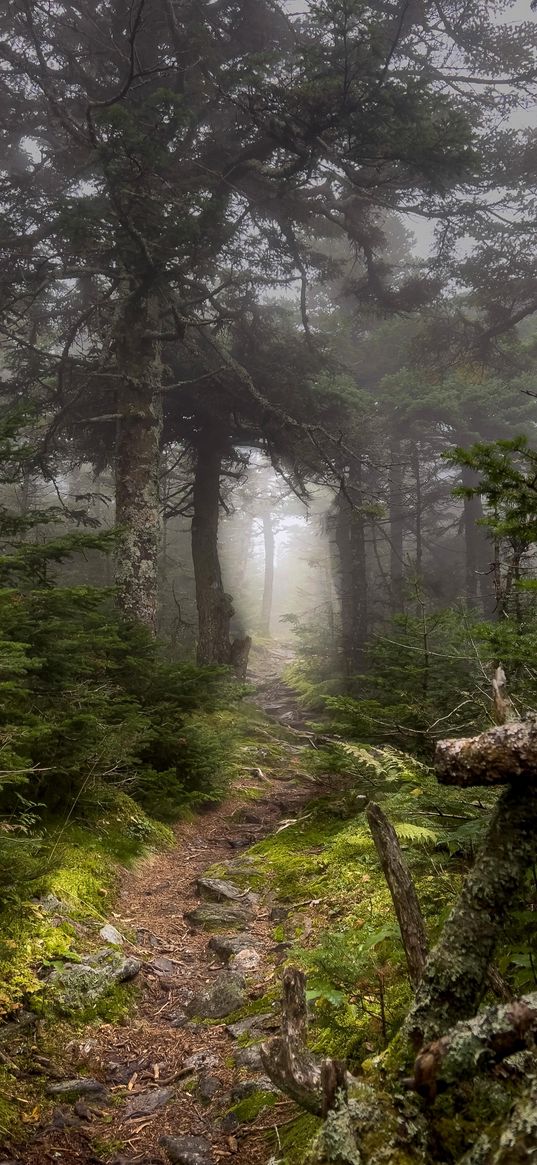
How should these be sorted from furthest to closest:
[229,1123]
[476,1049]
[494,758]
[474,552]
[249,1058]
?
[474,552], [249,1058], [229,1123], [494,758], [476,1049]

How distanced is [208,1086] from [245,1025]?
47cm

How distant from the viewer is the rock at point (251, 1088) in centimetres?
292

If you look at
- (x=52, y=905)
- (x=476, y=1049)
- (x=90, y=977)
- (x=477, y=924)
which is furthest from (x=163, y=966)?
(x=476, y=1049)

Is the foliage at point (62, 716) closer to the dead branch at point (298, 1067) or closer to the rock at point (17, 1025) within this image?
the rock at point (17, 1025)

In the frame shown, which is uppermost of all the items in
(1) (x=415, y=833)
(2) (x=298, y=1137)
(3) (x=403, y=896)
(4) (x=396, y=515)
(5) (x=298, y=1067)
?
(4) (x=396, y=515)

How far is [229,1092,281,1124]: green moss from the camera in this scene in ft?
9.09

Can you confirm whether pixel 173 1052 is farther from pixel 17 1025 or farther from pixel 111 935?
pixel 111 935

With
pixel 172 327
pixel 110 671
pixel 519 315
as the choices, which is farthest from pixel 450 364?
pixel 110 671

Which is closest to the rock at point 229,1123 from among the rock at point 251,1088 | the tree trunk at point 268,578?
the rock at point 251,1088

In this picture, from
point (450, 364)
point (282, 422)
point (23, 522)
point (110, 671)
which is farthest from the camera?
point (450, 364)

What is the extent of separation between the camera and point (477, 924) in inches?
71.6

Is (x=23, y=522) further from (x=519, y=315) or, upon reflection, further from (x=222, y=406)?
(x=519, y=315)

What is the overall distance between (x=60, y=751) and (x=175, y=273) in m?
8.61

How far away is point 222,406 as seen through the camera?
1510 centimetres
